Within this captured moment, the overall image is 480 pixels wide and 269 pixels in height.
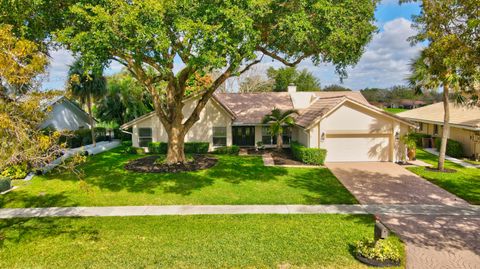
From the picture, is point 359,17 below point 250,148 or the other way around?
the other way around

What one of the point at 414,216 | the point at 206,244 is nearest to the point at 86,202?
the point at 206,244

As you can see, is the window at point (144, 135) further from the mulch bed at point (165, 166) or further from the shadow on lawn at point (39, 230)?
the shadow on lawn at point (39, 230)

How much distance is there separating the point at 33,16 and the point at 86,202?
28.3ft

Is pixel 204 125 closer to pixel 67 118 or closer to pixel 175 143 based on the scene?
pixel 175 143

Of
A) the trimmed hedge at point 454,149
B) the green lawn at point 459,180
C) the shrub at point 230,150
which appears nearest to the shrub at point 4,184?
the shrub at point 230,150

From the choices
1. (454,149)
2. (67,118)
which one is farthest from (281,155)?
(67,118)

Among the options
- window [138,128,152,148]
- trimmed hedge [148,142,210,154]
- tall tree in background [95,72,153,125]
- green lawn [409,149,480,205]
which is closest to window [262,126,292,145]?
trimmed hedge [148,142,210,154]

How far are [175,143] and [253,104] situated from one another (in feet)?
38.5

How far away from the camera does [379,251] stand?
8.51 metres

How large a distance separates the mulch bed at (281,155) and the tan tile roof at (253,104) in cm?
268

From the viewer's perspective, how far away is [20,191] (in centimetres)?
1577

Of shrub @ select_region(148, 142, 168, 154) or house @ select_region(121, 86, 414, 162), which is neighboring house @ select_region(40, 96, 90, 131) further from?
shrub @ select_region(148, 142, 168, 154)

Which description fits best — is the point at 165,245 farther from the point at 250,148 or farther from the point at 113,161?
the point at 250,148

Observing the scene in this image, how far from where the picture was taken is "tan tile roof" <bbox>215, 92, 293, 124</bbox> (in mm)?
28459
